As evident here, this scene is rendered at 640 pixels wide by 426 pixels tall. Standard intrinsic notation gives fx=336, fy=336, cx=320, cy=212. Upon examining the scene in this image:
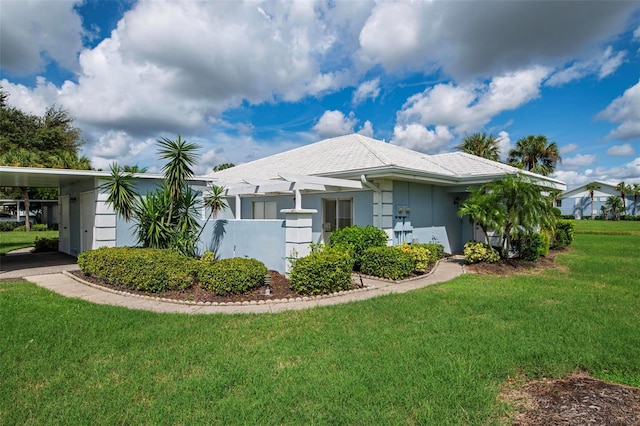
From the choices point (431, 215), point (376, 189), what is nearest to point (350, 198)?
point (376, 189)

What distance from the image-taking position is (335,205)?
12.7 m

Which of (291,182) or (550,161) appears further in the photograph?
(550,161)

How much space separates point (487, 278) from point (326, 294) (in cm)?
497

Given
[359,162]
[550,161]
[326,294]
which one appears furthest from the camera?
[550,161]

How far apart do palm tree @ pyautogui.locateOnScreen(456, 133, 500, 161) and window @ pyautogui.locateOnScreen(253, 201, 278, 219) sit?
75.8ft

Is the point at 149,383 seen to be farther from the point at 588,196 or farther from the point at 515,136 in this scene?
the point at 588,196

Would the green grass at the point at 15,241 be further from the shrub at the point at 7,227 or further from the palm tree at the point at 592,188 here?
the palm tree at the point at 592,188

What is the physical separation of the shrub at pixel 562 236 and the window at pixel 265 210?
1337cm

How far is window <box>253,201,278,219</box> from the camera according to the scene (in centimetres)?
1444

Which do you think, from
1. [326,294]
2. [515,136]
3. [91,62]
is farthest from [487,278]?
[515,136]

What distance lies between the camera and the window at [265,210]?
1444 cm

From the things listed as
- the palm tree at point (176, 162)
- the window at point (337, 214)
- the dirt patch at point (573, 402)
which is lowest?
the dirt patch at point (573, 402)

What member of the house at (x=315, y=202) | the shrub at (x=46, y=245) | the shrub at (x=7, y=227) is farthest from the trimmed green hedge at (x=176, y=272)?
the shrub at (x=7, y=227)

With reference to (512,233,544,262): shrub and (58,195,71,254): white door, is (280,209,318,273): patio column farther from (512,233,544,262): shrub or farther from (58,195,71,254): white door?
(58,195,71,254): white door
